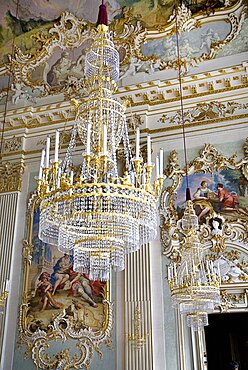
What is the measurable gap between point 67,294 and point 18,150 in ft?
11.4

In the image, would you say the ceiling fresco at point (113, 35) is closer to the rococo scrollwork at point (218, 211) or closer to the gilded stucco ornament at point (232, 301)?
the rococo scrollwork at point (218, 211)

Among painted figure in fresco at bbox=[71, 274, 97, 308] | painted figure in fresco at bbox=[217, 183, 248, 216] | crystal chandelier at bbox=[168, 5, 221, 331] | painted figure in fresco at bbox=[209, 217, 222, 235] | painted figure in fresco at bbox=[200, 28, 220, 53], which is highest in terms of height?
painted figure in fresco at bbox=[200, 28, 220, 53]

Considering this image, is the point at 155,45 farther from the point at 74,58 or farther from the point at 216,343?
the point at 216,343

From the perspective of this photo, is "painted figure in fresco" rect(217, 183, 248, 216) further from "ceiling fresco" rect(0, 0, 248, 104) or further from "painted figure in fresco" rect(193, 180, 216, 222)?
"ceiling fresco" rect(0, 0, 248, 104)

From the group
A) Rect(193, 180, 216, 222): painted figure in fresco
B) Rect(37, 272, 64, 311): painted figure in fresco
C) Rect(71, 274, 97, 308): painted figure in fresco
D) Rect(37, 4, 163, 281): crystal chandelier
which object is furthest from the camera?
Rect(37, 272, 64, 311): painted figure in fresco

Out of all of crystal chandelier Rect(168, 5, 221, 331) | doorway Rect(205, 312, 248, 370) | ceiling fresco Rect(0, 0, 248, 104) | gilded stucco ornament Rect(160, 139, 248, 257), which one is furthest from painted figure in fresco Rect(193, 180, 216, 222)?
ceiling fresco Rect(0, 0, 248, 104)

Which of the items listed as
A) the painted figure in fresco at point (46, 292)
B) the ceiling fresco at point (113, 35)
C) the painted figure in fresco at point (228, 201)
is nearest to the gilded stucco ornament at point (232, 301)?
the painted figure in fresco at point (228, 201)

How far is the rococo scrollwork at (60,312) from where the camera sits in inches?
312

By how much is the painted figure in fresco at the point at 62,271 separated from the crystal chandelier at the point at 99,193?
255cm

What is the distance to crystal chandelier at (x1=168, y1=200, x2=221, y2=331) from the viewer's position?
6.10 m

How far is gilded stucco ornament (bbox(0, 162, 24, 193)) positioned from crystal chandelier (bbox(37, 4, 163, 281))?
4216 millimetres

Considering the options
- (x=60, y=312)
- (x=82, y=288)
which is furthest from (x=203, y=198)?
(x=60, y=312)

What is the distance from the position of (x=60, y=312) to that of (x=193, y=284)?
10.6 feet

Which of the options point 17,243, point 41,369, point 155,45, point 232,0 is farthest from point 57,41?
point 41,369
